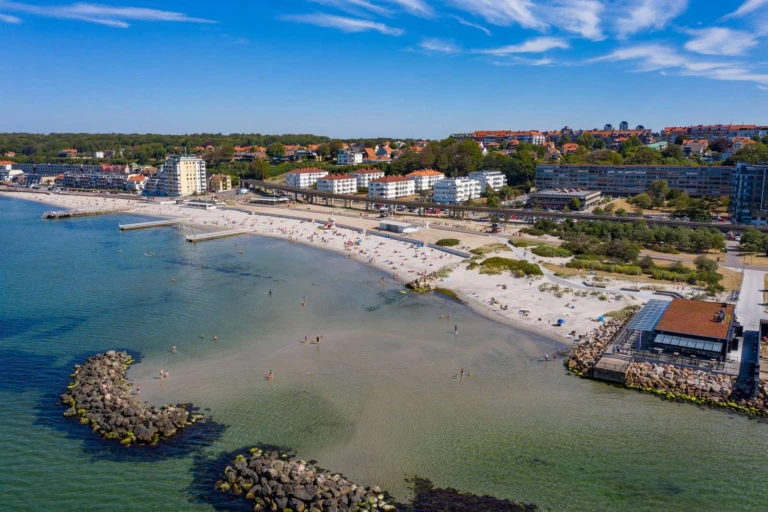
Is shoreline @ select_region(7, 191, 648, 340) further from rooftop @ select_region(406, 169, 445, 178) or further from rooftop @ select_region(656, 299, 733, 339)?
rooftop @ select_region(406, 169, 445, 178)

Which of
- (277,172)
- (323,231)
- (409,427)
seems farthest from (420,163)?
(409,427)

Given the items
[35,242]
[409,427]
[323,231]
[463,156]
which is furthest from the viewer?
[463,156]

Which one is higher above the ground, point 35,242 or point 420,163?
point 420,163

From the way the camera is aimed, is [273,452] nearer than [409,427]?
Yes

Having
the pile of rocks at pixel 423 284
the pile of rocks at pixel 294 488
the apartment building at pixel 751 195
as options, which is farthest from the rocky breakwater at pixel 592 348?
the apartment building at pixel 751 195

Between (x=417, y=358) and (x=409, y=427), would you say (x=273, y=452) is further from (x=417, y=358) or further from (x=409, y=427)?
(x=417, y=358)

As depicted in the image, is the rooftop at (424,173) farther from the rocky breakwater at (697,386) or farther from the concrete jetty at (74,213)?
the rocky breakwater at (697,386)
